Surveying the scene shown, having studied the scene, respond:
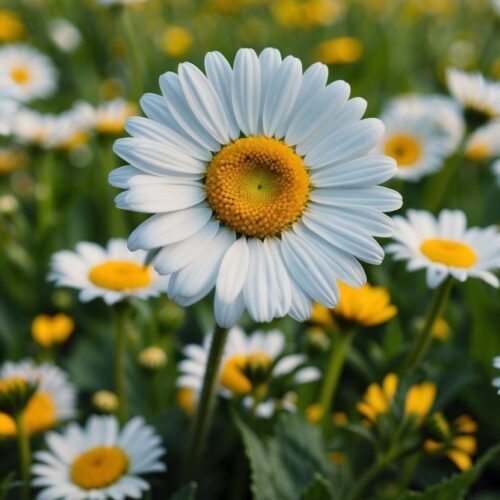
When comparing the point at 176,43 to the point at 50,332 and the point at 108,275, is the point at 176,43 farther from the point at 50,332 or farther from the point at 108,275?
the point at 108,275

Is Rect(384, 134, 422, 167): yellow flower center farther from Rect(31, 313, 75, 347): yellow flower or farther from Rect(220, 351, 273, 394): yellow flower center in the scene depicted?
Rect(31, 313, 75, 347): yellow flower

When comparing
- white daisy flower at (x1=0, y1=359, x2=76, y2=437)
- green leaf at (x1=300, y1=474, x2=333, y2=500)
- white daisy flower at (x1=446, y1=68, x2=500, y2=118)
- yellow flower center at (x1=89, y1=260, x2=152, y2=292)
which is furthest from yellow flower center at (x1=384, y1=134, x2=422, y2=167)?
green leaf at (x1=300, y1=474, x2=333, y2=500)

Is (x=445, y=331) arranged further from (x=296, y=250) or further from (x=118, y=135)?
(x=118, y=135)

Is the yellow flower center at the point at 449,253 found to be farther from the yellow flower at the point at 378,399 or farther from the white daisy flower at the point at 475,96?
the white daisy flower at the point at 475,96

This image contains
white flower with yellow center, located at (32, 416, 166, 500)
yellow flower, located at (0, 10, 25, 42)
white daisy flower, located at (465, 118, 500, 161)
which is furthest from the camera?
yellow flower, located at (0, 10, 25, 42)

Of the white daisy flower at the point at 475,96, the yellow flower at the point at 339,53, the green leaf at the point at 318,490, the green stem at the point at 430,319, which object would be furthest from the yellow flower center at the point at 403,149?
the green leaf at the point at 318,490

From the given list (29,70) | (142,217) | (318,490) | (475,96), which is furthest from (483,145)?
(29,70)
